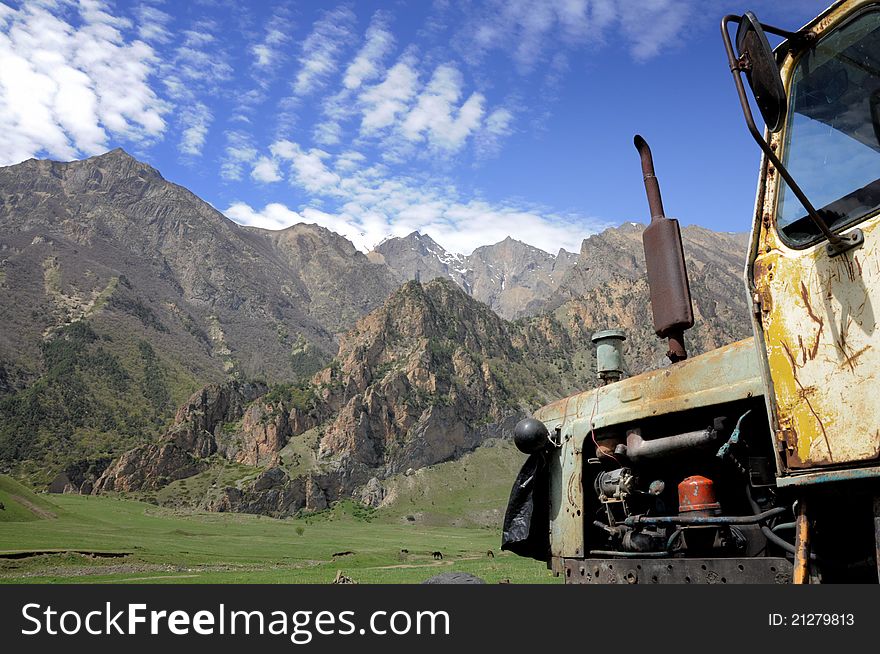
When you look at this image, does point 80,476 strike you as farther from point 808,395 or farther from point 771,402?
point 808,395

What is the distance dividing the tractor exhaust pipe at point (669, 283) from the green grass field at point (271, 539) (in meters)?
18.0

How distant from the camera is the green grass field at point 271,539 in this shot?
88.8ft

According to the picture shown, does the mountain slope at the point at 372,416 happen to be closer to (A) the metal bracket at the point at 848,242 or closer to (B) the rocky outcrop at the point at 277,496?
(B) the rocky outcrop at the point at 277,496

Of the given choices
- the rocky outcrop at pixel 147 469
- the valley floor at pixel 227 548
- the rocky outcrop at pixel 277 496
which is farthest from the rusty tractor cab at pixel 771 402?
the rocky outcrop at pixel 147 469

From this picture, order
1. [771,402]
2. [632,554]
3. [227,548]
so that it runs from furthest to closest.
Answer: [227,548] → [632,554] → [771,402]

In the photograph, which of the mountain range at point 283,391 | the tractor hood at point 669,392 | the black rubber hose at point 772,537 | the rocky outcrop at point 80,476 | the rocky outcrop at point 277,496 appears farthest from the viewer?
the mountain range at point 283,391

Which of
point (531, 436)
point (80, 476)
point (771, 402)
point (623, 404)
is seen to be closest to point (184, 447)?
point (80, 476)

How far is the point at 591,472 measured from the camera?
18.0 feet

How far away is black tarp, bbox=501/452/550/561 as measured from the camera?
5.63 m

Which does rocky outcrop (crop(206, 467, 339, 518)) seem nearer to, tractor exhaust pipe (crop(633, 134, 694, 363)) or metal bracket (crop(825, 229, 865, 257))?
tractor exhaust pipe (crop(633, 134, 694, 363))

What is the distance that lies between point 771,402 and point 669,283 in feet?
4.98

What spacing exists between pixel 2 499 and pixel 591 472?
54354 mm

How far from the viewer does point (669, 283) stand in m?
4.89

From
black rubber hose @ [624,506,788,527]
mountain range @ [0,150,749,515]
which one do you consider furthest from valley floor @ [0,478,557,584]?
black rubber hose @ [624,506,788,527]
